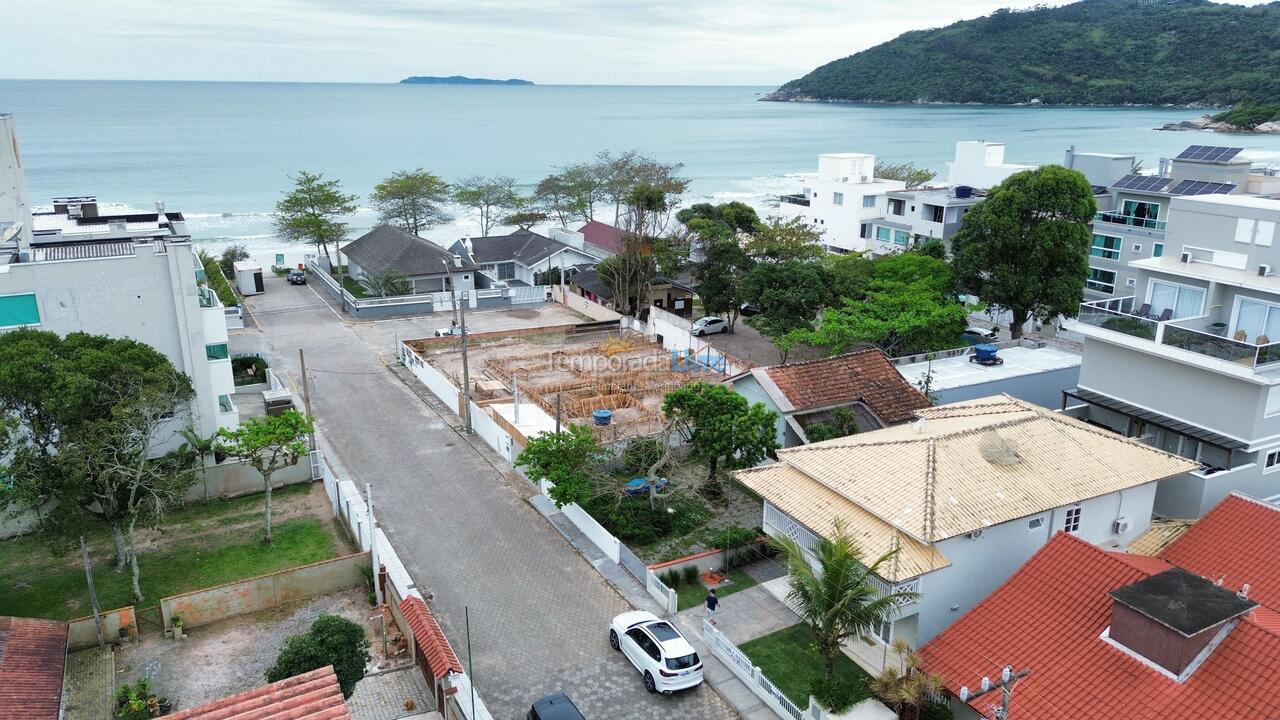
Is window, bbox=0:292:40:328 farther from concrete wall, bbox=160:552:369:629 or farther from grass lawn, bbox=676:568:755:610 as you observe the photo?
grass lawn, bbox=676:568:755:610

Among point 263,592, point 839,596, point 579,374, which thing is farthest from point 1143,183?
point 263,592

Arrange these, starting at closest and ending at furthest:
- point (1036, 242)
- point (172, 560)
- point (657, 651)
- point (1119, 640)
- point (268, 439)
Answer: point (1119, 640)
point (657, 651)
point (172, 560)
point (268, 439)
point (1036, 242)

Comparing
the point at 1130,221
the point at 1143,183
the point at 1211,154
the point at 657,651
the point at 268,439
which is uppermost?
the point at 1211,154

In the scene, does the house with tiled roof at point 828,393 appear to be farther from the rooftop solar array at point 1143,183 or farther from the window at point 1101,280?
the rooftop solar array at point 1143,183

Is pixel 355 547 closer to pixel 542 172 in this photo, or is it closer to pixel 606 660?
pixel 606 660

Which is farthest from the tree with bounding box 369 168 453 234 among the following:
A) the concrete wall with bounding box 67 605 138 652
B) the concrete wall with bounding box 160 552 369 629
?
the concrete wall with bounding box 67 605 138 652

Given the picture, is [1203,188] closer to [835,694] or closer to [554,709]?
[835,694]

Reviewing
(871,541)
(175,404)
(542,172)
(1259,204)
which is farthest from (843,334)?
(542,172)
